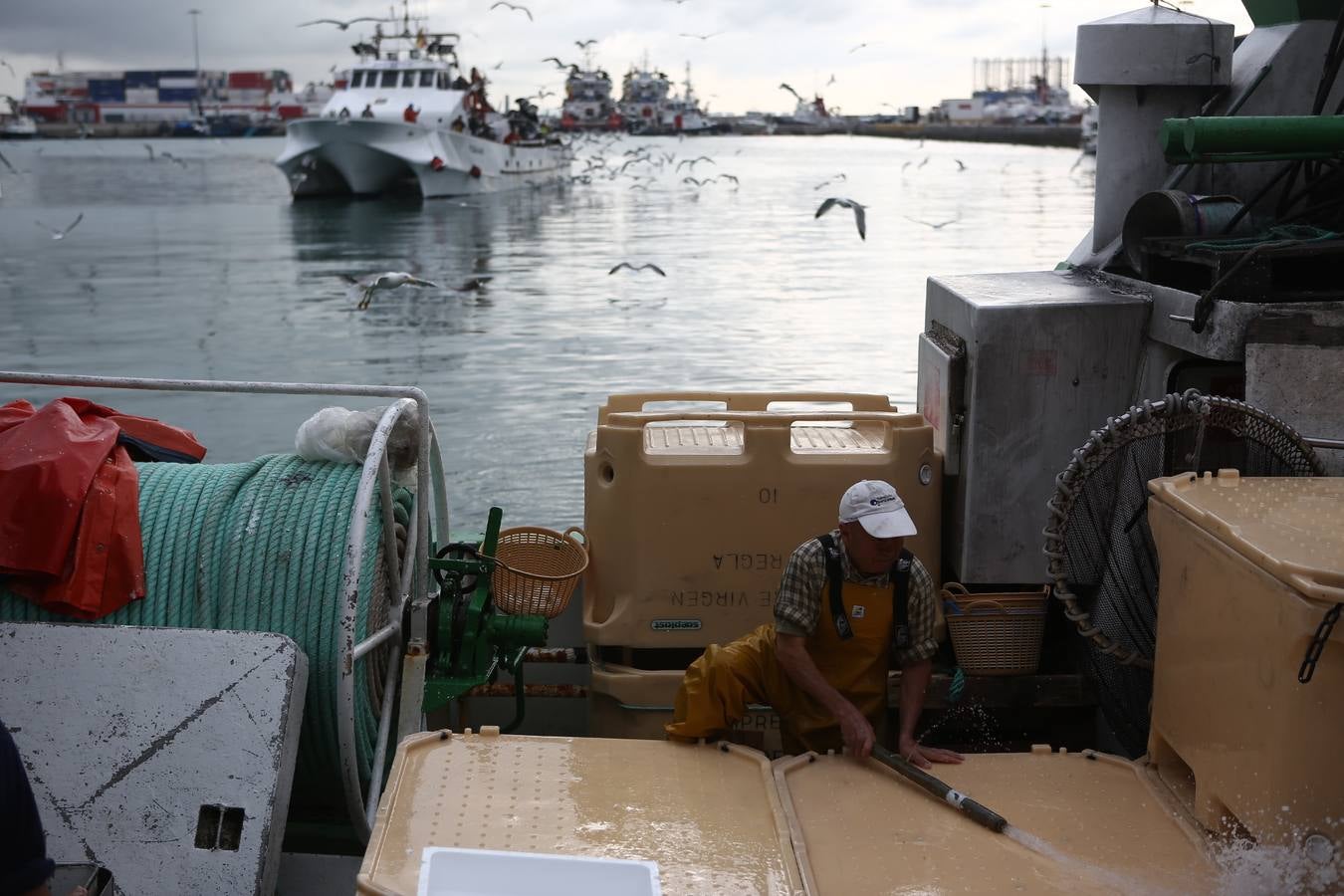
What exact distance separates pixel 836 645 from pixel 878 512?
535mm

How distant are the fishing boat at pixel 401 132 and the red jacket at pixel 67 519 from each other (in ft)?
157

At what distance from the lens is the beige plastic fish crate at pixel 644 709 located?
16.3 feet

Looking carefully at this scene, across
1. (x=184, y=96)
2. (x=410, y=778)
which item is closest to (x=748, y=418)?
(x=410, y=778)

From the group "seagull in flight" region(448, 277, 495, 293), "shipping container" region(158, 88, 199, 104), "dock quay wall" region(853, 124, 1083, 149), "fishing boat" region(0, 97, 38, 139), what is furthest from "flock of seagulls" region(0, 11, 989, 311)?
"shipping container" region(158, 88, 199, 104)

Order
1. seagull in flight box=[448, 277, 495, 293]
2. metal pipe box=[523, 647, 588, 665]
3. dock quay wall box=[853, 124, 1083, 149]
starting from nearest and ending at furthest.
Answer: metal pipe box=[523, 647, 588, 665], seagull in flight box=[448, 277, 495, 293], dock quay wall box=[853, 124, 1083, 149]

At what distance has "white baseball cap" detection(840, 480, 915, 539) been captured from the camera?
3801mm

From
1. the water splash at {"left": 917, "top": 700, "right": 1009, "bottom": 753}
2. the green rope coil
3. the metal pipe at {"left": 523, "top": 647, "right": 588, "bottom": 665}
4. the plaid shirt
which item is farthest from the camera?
the metal pipe at {"left": 523, "top": 647, "right": 588, "bottom": 665}

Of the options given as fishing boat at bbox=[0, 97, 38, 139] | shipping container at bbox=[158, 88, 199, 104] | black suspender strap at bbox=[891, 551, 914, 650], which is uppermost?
shipping container at bbox=[158, 88, 199, 104]

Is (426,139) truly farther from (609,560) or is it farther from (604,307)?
(609,560)

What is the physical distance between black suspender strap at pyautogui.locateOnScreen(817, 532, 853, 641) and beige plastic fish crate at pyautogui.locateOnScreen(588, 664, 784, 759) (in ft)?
3.17

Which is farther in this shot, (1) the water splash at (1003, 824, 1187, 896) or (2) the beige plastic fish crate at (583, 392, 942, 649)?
(2) the beige plastic fish crate at (583, 392, 942, 649)

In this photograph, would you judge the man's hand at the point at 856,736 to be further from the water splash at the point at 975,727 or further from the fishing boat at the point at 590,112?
the fishing boat at the point at 590,112

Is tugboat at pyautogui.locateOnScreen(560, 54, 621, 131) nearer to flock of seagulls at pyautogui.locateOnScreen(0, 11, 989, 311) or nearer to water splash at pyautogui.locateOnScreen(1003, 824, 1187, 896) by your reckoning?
flock of seagulls at pyautogui.locateOnScreen(0, 11, 989, 311)

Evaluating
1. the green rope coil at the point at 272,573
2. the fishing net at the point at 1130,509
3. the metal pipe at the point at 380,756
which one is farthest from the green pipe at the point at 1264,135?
the metal pipe at the point at 380,756
